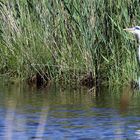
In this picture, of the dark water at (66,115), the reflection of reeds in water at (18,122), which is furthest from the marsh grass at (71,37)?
the reflection of reeds in water at (18,122)

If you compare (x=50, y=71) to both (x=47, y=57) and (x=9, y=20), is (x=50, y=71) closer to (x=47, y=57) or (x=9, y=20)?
(x=47, y=57)

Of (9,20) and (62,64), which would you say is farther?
(9,20)

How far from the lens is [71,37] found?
12.4m

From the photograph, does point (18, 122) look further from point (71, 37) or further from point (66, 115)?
point (71, 37)

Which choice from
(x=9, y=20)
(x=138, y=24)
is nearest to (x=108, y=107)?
(x=138, y=24)

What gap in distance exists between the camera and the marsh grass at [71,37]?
1180 cm

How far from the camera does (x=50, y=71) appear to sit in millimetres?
12484

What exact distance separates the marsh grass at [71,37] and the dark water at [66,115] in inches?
17.7

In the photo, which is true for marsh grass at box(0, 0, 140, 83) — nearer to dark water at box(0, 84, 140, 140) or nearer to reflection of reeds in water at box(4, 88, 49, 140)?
dark water at box(0, 84, 140, 140)

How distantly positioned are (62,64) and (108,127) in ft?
13.4

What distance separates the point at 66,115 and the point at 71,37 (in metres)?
3.25

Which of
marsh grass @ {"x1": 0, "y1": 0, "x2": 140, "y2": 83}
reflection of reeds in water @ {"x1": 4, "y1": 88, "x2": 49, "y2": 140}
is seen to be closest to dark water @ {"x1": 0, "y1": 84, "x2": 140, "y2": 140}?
reflection of reeds in water @ {"x1": 4, "y1": 88, "x2": 49, "y2": 140}

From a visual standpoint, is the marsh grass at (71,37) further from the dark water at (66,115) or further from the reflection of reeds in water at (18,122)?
the reflection of reeds in water at (18,122)

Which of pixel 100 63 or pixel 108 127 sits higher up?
pixel 100 63
